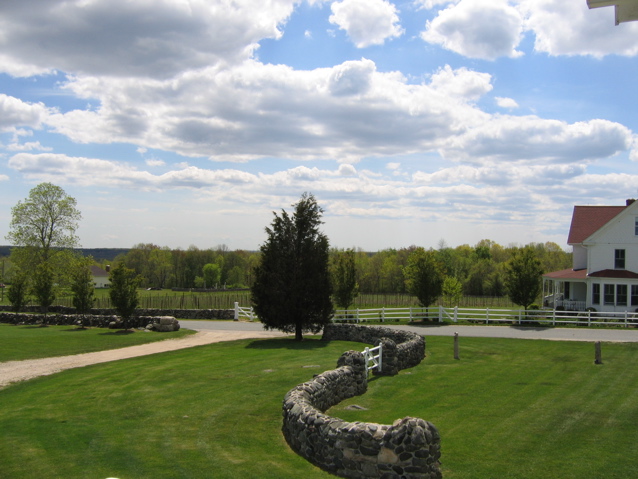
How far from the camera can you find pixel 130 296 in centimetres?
3216

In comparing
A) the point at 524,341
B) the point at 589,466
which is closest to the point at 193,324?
the point at 524,341

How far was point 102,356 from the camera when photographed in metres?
22.8

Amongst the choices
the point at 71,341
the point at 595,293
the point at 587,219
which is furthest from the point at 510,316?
the point at 71,341

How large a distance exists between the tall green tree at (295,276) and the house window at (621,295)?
62.8 ft

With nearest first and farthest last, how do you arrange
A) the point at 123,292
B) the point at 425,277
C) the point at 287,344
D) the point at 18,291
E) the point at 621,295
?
1. the point at 287,344
2. the point at 123,292
3. the point at 621,295
4. the point at 425,277
5. the point at 18,291

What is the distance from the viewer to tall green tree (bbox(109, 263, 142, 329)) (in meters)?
31.9

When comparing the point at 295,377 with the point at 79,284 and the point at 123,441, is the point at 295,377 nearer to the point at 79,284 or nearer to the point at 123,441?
the point at 123,441

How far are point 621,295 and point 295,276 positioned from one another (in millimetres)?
21104

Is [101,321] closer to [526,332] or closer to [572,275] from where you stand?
[526,332]

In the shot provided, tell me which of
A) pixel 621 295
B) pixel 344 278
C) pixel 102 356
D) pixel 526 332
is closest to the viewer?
pixel 102 356

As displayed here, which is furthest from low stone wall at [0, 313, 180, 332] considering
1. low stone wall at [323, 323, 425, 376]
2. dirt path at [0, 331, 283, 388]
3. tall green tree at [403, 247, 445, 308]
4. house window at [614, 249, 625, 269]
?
house window at [614, 249, 625, 269]

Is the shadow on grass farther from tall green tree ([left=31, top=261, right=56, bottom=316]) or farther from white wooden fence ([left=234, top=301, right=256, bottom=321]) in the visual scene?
tall green tree ([left=31, top=261, right=56, bottom=316])

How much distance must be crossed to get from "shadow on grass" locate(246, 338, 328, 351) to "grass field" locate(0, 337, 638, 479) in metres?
2.89

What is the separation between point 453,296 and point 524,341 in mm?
22708
